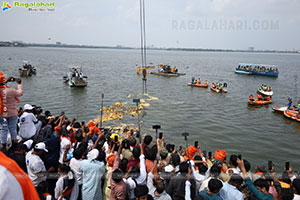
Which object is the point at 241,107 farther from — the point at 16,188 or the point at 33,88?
the point at 33,88

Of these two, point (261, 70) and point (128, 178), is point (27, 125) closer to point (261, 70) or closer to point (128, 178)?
point (128, 178)

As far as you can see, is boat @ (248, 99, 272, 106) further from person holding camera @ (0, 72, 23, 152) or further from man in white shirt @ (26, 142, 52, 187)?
man in white shirt @ (26, 142, 52, 187)

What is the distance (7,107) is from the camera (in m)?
5.23

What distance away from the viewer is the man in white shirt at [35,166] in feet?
13.6

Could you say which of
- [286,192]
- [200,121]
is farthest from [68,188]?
[200,121]

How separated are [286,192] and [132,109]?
1691 cm

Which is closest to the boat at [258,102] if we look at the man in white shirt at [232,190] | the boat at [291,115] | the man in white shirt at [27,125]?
the boat at [291,115]

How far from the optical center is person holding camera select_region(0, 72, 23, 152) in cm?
502

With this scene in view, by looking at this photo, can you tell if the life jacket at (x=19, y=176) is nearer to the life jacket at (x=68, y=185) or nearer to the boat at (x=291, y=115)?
the life jacket at (x=68, y=185)

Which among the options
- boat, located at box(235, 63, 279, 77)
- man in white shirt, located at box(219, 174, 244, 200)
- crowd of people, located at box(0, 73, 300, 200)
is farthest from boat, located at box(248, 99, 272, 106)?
boat, located at box(235, 63, 279, 77)

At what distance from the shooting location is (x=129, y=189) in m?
3.97

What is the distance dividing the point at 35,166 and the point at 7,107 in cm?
205

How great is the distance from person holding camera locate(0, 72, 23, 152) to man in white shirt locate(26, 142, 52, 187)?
174cm

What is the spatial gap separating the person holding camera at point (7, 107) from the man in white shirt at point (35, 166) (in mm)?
1736
